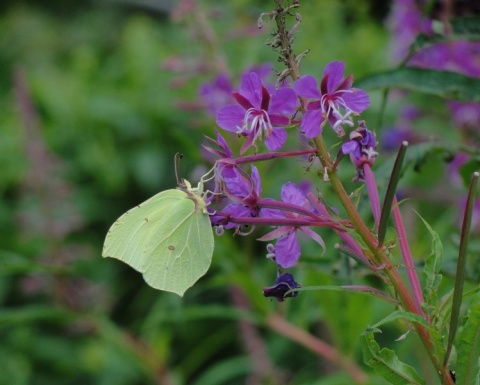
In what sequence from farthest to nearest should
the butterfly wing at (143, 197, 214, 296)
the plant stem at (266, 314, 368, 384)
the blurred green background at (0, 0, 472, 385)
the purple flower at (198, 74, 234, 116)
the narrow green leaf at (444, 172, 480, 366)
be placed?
the purple flower at (198, 74, 234, 116), the blurred green background at (0, 0, 472, 385), the plant stem at (266, 314, 368, 384), the butterfly wing at (143, 197, 214, 296), the narrow green leaf at (444, 172, 480, 366)

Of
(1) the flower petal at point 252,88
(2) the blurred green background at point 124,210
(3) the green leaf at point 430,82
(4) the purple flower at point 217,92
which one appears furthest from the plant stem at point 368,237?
(4) the purple flower at point 217,92

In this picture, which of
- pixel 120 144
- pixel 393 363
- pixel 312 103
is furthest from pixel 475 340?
pixel 120 144

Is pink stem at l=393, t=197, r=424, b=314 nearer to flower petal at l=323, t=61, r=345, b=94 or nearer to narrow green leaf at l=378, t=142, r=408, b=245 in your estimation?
narrow green leaf at l=378, t=142, r=408, b=245

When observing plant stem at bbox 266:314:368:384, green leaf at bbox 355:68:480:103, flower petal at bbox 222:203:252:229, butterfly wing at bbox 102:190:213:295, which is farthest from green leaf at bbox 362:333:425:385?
plant stem at bbox 266:314:368:384

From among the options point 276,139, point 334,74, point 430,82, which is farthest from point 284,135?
point 430,82

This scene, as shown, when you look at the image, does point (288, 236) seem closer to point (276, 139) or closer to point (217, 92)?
point (276, 139)

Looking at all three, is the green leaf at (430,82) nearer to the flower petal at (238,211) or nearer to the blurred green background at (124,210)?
the blurred green background at (124,210)
